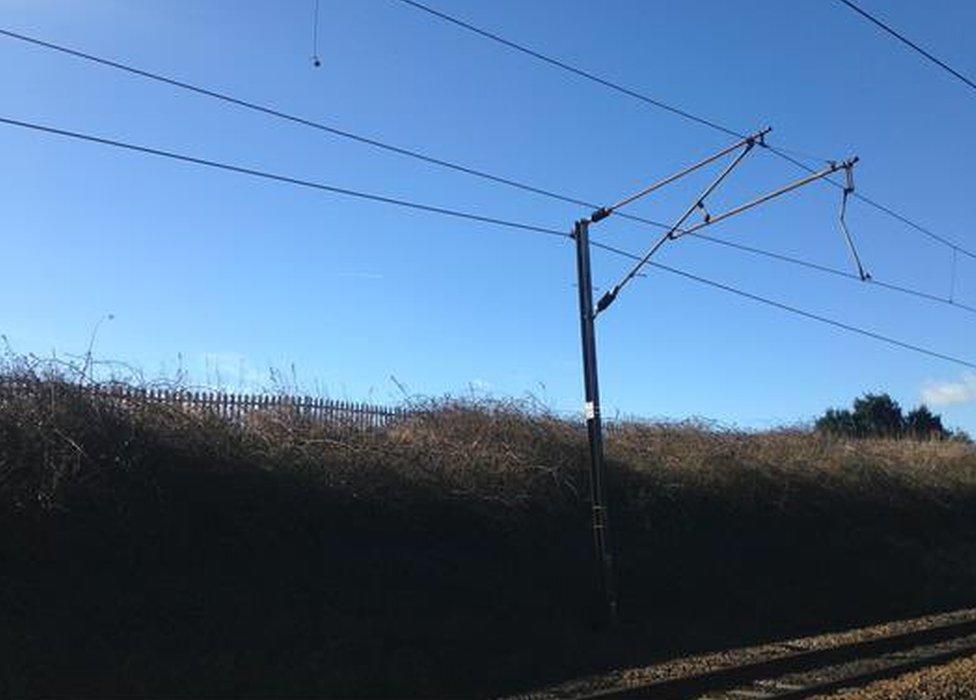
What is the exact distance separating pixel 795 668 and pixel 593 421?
5337 mm

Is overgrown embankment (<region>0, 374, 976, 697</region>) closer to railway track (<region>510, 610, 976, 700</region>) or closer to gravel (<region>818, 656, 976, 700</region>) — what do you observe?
railway track (<region>510, 610, 976, 700</region>)

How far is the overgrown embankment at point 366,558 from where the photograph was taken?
13383 millimetres

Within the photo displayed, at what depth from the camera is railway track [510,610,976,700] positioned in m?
13.5

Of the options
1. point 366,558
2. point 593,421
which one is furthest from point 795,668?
point 366,558

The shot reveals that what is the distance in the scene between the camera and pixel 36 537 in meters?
13.6

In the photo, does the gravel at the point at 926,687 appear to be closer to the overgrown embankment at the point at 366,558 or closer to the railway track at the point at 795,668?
the railway track at the point at 795,668

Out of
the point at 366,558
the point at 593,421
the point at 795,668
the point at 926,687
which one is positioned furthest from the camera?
the point at 593,421

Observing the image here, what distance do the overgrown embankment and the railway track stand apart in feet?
4.68

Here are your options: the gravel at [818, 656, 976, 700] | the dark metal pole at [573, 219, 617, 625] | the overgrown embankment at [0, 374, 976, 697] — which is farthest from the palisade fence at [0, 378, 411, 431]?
the gravel at [818, 656, 976, 700]

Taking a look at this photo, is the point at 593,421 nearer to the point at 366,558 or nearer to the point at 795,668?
the point at 366,558

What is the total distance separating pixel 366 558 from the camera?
56.2ft

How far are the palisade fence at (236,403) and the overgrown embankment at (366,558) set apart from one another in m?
0.21

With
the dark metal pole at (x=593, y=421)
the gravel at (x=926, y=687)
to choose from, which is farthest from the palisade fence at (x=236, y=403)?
the gravel at (x=926, y=687)

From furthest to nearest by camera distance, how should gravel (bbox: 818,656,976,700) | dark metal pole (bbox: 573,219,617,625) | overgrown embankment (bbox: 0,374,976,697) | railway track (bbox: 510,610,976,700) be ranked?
dark metal pole (bbox: 573,219,617,625), railway track (bbox: 510,610,976,700), overgrown embankment (bbox: 0,374,976,697), gravel (bbox: 818,656,976,700)
